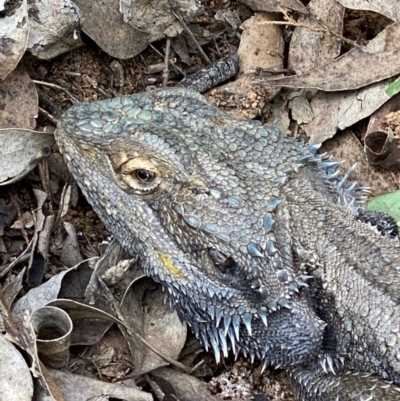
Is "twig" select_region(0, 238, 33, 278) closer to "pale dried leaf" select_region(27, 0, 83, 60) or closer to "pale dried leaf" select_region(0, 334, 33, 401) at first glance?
"pale dried leaf" select_region(0, 334, 33, 401)

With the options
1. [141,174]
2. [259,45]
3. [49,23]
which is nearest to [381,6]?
[259,45]

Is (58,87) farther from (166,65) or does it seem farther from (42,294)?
(42,294)

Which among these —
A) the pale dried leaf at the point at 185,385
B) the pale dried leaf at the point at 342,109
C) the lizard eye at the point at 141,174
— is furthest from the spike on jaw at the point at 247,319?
the pale dried leaf at the point at 342,109

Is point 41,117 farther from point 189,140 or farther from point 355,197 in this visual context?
point 355,197

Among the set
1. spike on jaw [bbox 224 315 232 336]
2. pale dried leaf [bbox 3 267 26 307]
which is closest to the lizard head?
spike on jaw [bbox 224 315 232 336]

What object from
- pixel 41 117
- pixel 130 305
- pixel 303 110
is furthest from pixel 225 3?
pixel 130 305

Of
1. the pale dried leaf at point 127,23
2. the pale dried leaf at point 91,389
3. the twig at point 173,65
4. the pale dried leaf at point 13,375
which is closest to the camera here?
the pale dried leaf at point 13,375

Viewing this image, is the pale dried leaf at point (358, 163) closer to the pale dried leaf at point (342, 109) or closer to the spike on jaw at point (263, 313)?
the pale dried leaf at point (342, 109)
